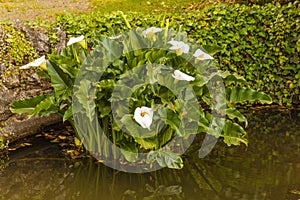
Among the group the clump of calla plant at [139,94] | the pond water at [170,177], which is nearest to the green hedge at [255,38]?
the pond water at [170,177]

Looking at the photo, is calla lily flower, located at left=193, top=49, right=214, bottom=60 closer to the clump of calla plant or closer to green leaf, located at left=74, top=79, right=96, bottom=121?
the clump of calla plant

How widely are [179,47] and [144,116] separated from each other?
2.89 feet

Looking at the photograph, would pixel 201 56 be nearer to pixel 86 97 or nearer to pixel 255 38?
pixel 86 97

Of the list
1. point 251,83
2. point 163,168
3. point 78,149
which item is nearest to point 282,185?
point 163,168

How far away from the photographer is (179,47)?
438 cm

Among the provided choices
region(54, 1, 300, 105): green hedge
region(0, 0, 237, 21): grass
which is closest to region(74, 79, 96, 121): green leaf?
region(54, 1, 300, 105): green hedge

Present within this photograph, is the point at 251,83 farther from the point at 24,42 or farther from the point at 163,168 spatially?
the point at 24,42

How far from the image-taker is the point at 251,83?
23.0 feet

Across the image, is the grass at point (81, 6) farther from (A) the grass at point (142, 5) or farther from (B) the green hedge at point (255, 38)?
(B) the green hedge at point (255, 38)

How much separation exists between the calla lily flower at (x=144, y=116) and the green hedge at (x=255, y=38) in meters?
2.59

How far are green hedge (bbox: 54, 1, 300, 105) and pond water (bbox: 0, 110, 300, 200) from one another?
5.93ft

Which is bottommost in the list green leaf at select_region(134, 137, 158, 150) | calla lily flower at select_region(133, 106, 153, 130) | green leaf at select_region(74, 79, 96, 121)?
green leaf at select_region(134, 137, 158, 150)

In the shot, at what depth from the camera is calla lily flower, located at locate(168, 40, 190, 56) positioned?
4.38m

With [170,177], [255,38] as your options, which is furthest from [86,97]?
[255,38]
